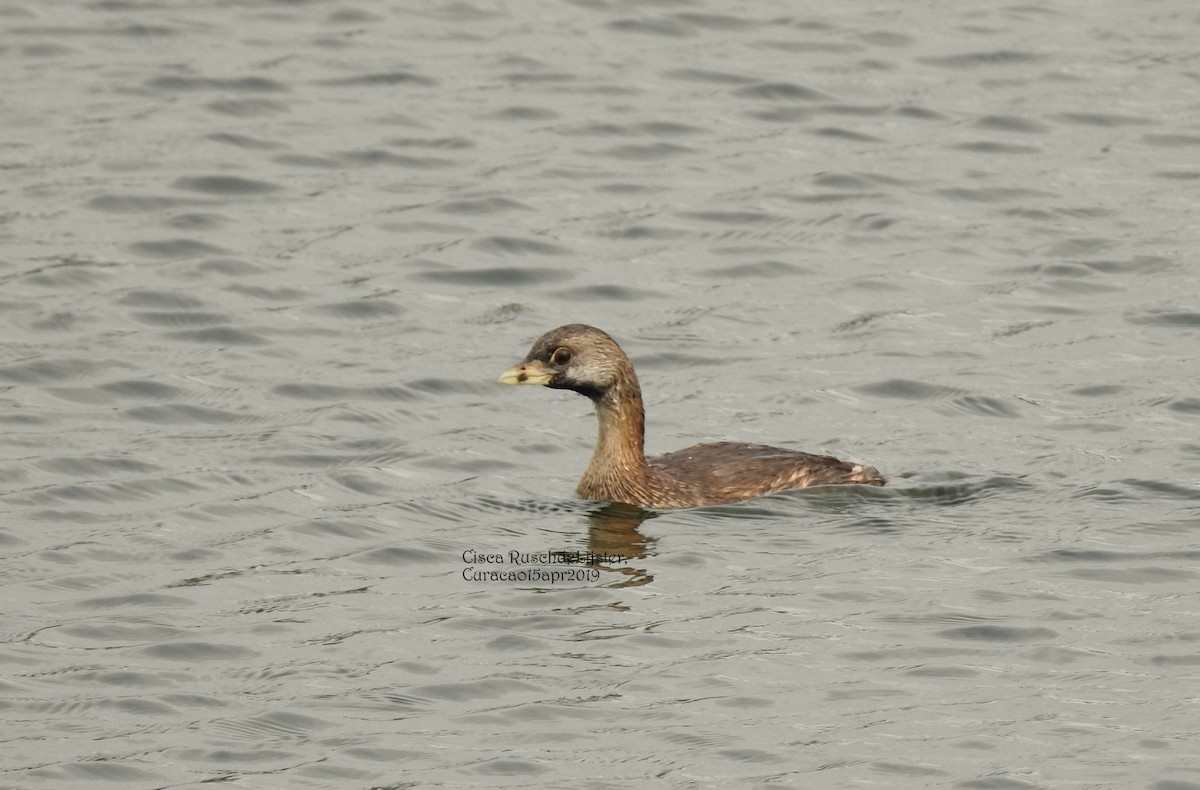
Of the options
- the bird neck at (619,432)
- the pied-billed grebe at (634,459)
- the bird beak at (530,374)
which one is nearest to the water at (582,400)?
the pied-billed grebe at (634,459)

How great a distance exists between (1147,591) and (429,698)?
13.5ft

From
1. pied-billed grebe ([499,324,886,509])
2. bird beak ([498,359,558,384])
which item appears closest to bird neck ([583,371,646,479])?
pied-billed grebe ([499,324,886,509])

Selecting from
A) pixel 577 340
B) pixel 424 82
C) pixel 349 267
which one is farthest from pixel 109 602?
pixel 424 82

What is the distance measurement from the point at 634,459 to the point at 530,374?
34.7 inches

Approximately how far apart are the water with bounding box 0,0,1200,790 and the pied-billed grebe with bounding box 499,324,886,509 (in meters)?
0.17

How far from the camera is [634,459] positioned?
1415 centimetres

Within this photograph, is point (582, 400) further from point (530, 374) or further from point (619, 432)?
point (530, 374)

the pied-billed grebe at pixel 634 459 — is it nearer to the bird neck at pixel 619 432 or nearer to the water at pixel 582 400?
the bird neck at pixel 619 432

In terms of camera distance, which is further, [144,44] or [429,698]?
[144,44]

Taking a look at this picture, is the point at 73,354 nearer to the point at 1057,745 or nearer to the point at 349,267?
the point at 349,267

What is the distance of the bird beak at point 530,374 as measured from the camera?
13.9 meters

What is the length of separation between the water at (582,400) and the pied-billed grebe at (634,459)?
171 mm

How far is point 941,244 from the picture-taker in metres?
19.1

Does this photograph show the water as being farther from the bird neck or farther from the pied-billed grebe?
the bird neck
